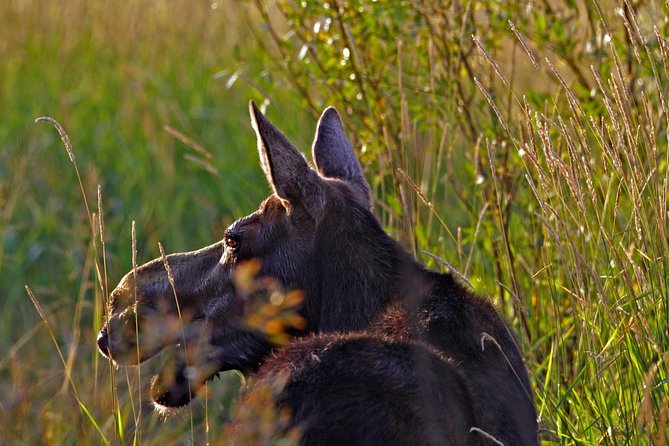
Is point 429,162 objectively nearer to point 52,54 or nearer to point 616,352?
point 616,352

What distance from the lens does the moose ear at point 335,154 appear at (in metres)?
4.74

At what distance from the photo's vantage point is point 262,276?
4.18m

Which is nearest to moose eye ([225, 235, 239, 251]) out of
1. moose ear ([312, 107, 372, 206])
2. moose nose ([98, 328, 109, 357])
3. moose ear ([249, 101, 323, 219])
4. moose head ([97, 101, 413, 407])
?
moose head ([97, 101, 413, 407])

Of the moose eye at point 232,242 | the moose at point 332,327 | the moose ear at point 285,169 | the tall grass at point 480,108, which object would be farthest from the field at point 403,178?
the moose eye at point 232,242

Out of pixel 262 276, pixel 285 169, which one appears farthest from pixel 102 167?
pixel 285 169

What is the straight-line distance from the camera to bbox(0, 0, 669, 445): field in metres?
3.57

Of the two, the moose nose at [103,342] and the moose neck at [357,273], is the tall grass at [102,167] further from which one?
the moose neck at [357,273]

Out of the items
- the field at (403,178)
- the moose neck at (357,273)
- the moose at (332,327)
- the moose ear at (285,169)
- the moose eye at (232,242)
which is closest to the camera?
the moose at (332,327)

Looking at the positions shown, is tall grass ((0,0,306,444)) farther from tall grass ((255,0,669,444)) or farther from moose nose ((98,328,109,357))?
tall grass ((255,0,669,444))

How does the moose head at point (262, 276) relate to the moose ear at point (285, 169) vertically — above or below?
below

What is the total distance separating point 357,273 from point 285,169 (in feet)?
1.49

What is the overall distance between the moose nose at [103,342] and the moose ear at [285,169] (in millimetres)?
838

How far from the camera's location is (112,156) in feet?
27.9

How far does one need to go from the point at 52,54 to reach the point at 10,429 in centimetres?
694
